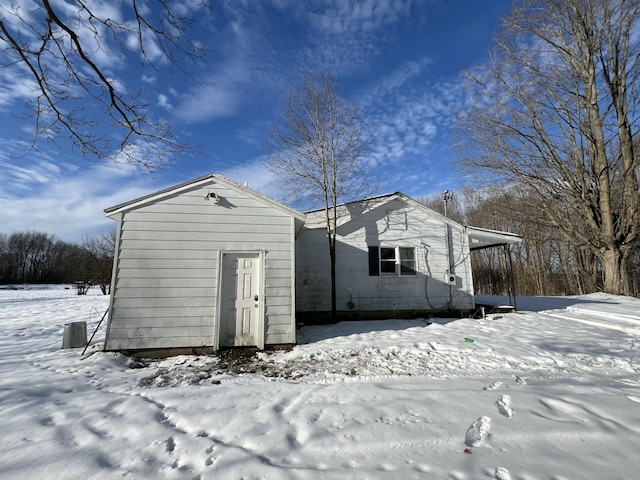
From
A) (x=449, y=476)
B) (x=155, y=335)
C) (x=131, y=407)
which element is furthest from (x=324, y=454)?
(x=155, y=335)

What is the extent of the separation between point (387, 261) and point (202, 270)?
6314 millimetres

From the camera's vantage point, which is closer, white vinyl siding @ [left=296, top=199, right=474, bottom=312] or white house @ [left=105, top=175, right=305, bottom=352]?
white house @ [left=105, top=175, right=305, bottom=352]

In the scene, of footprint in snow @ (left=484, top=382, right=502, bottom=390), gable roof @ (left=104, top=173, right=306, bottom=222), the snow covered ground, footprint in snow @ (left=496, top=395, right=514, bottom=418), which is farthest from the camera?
gable roof @ (left=104, top=173, right=306, bottom=222)

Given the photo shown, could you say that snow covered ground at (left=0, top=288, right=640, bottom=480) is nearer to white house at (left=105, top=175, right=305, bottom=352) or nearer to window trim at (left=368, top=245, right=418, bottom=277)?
white house at (left=105, top=175, right=305, bottom=352)

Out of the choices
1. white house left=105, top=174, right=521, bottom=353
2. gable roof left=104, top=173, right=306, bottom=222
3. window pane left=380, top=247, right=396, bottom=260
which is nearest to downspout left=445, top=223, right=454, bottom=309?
window pane left=380, top=247, right=396, bottom=260

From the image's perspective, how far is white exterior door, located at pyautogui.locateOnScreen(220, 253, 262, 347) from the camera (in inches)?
254

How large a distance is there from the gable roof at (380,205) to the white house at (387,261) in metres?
0.03

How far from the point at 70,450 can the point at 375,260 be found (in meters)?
8.82

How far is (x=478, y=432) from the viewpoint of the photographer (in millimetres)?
2861

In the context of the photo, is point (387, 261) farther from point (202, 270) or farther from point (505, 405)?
point (505, 405)

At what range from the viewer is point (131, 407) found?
360 centimetres

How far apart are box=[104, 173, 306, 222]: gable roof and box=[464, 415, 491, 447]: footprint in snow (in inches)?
204

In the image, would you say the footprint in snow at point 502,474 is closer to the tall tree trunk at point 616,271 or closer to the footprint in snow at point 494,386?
the footprint in snow at point 494,386

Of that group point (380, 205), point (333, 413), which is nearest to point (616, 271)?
point (380, 205)
